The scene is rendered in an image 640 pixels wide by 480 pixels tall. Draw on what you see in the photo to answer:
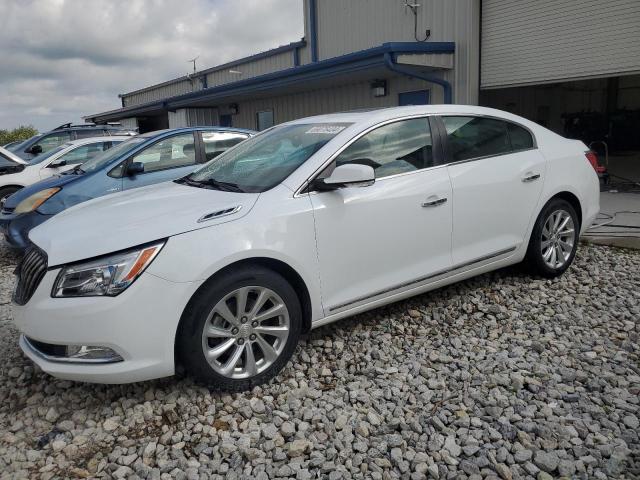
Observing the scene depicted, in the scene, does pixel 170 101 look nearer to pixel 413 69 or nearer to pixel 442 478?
pixel 413 69

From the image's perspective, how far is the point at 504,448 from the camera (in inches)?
102

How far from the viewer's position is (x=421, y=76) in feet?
34.2

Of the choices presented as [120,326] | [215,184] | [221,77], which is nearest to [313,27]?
[221,77]

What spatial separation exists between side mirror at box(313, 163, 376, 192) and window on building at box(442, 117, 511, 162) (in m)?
1.04

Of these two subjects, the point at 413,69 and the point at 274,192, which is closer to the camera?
the point at 274,192

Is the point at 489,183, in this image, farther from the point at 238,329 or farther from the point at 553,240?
the point at 238,329

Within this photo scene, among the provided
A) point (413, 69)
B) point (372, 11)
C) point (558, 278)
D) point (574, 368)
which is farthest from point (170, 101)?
point (574, 368)

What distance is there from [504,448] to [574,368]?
1.04 metres

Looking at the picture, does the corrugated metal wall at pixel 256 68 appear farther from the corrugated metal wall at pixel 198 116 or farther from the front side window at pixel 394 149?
the front side window at pixel 394 149

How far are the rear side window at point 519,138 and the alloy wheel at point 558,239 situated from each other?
2.12 ft

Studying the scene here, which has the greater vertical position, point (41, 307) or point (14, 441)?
point (41, 307)

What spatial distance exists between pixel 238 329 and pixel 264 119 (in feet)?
48.9

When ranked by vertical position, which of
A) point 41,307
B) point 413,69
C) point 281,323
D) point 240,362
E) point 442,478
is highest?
point 413,69

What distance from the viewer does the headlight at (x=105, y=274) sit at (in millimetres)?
2768
